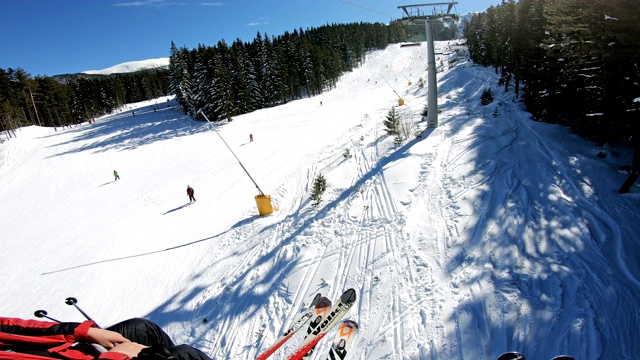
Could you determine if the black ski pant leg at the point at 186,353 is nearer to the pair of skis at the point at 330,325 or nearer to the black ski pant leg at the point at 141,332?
the black ski pant leg at the point at 141,332

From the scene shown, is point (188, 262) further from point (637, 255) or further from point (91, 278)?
point (637, 255)

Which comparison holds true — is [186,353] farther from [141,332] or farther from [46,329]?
[46,329]

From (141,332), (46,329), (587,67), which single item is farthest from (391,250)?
(587,67)

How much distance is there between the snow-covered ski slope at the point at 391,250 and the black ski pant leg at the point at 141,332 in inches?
133

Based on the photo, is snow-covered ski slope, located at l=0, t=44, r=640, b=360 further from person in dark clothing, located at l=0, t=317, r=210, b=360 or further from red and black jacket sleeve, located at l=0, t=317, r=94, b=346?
red and black jacket sleeve, located at l=0, t=317, r=94, b=346

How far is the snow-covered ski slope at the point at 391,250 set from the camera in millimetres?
5539

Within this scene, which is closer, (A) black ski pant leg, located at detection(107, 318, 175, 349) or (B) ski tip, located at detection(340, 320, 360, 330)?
(A) black ski pant leg, located at detection(107, 318, 175, 349)

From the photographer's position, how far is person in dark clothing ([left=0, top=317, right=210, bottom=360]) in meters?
2.18

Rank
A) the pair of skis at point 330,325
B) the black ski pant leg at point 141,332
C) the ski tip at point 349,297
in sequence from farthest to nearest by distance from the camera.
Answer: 1. the ski tip at point 349,297
2. the pair of skis at point 330,325
3. the black ski pant leg at point 141,332

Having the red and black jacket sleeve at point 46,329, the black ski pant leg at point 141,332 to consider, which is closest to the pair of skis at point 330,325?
the black ski pant leg at point 141,332

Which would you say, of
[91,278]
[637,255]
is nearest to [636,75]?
[637,255]

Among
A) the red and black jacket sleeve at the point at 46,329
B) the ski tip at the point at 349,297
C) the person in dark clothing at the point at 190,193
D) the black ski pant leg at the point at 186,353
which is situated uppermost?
the red and black jacket sleeve at the point at 46,329

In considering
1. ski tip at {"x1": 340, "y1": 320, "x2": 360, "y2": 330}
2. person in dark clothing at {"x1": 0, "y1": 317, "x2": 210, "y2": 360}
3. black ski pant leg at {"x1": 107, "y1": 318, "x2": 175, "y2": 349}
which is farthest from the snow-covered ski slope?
person in dark clothing at {"x1": 0, "y1": 317, "x2": 210, "y2": 360}

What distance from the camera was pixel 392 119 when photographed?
17938mm
